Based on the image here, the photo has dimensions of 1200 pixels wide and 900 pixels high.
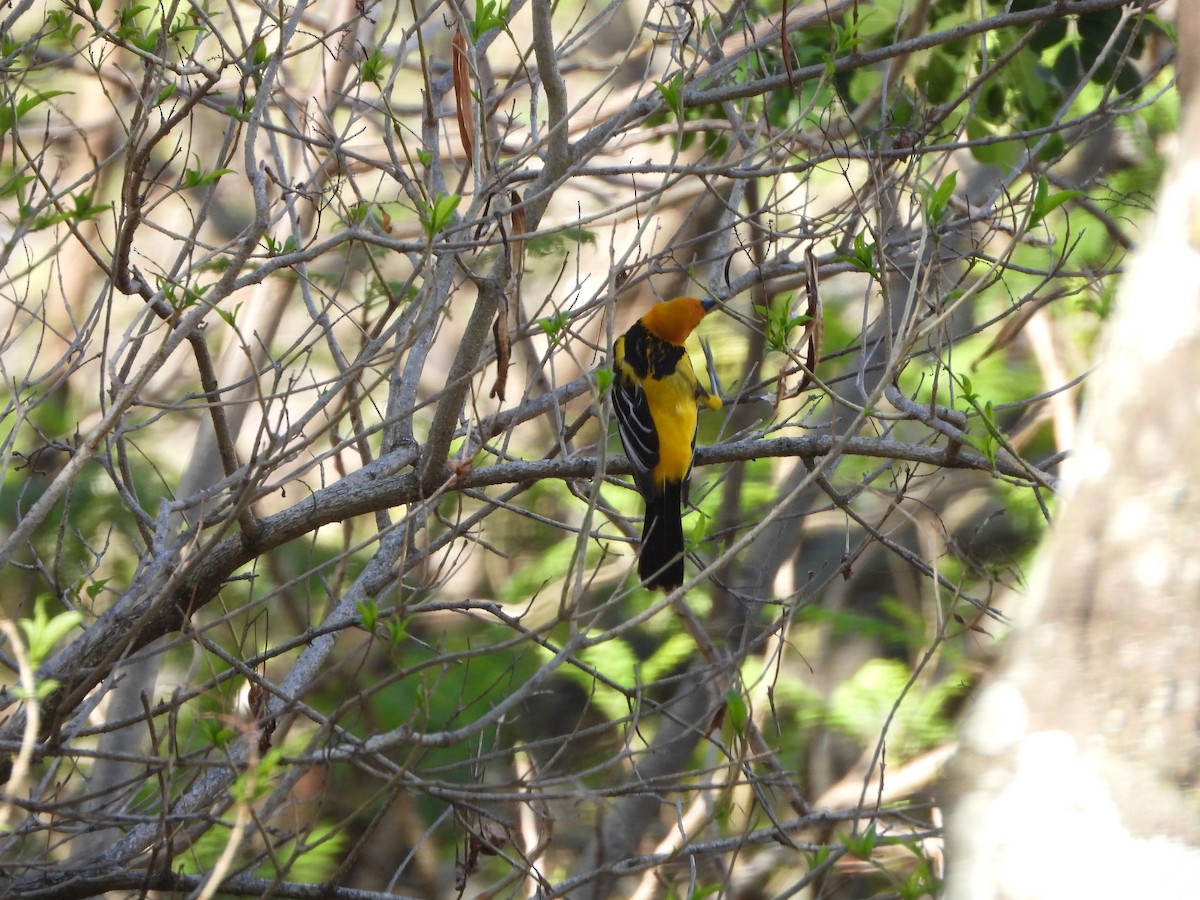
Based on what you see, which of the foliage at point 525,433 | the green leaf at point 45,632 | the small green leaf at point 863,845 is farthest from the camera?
the foliage at point 525,433

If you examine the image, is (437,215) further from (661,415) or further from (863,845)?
(661,415)

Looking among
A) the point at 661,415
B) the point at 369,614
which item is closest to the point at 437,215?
the point at 369,614

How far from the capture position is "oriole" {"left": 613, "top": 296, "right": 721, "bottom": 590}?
5672mm

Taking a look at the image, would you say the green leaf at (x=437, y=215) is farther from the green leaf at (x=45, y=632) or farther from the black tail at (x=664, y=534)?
the black tail at (x=664, y=534)

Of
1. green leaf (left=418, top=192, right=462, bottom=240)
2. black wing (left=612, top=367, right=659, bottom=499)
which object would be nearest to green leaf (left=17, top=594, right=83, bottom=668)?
green leaf (left=418, top=192, right=462, bottom=240)

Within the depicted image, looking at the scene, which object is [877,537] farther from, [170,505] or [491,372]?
[491,372]

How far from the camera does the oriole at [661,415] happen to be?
5672mm

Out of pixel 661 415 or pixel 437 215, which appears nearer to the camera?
pixel 437 215

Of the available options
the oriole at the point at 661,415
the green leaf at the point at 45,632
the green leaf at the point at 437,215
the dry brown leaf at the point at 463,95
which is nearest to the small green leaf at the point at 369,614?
the green leaf at the point at 45,632

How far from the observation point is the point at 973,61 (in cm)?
613

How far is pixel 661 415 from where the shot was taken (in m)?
6.05

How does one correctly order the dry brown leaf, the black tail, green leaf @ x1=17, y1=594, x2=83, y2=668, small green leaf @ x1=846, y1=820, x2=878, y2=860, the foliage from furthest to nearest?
1. the black tail
2. the dry brown leaf
3. the foliage
4. small green leaf @ x1=846, y1=820, x2=878, y2=860
5. green leaf @ x1=17, y1=594, x2=83, y2=668

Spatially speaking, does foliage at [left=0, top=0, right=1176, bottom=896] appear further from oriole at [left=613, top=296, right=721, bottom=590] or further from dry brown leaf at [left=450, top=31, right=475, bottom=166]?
oriole at [left=613, top=296, right=721, bottom=590]

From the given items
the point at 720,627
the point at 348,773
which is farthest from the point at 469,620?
the point at 720,627
